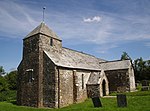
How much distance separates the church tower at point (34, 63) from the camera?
2761 cm

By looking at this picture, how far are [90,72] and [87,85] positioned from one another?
129 inches

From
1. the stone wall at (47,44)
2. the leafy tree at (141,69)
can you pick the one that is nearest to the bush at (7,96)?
the stone wall at (47,44)

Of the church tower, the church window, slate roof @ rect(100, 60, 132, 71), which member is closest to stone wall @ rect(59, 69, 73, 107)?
the church tower

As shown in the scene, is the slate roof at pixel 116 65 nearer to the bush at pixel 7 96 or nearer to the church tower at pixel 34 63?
the church tower at pixel 34 63

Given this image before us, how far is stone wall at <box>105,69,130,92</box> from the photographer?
38.3m

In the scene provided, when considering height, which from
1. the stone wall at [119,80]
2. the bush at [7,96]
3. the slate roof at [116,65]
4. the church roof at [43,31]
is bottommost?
the bush at [7,96]

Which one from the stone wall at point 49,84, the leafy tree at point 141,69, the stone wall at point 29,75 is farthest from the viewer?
the leafy tree at point 141,69

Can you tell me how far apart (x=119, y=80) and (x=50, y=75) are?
1775 centimetres

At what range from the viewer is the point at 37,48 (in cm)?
2856

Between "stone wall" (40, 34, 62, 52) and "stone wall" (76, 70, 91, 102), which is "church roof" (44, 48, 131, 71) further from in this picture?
"stone wall" (76, 70, 91, 102)

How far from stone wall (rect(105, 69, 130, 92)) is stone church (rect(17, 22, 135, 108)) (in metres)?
5.66

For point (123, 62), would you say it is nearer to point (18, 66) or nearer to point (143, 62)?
point (18, 66)

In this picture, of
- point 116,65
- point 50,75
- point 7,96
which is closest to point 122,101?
point 50,75

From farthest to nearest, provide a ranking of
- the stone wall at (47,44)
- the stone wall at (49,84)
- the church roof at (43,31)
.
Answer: the church roof at (43,31) → the stone wall at (47,44) → the stone wall at (49,84)
